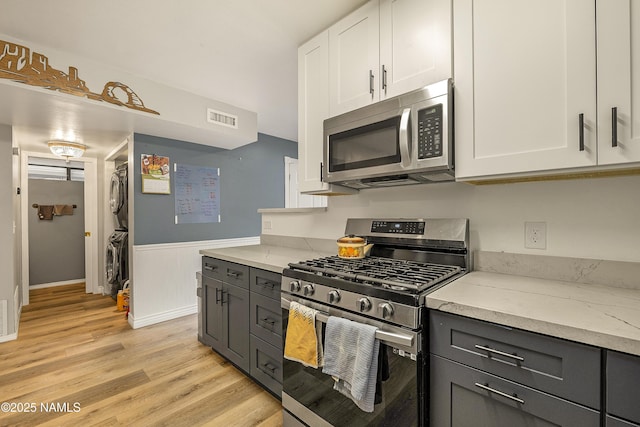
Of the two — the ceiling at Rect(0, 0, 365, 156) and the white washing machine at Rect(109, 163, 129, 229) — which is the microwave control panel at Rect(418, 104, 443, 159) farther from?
the white washing machine at Rect(109, 163, 129, 229)

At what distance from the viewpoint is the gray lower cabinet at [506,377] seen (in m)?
0.80

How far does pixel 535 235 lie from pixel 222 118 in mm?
3047

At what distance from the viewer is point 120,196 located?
12.4 ft

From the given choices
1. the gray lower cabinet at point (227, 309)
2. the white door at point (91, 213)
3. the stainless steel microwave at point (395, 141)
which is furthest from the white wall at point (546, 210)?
the white door at point (91, 213)

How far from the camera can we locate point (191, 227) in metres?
3.63

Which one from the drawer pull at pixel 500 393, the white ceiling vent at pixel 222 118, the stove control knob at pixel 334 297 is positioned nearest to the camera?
the drawer pull at pixel 500 393

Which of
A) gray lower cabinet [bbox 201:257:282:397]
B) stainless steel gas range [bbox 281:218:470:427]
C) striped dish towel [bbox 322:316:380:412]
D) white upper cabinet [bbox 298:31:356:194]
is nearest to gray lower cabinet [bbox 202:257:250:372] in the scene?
gray lower cabinet [bbox 201:257:282:397]

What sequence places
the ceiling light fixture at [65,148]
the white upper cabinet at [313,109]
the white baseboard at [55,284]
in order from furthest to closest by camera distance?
the white baseboard at [55,284] < the ceiling light fixture at [65,148] < the white upper cabinet at [313,109]

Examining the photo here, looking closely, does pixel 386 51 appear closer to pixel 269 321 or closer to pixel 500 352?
pixel 500 352

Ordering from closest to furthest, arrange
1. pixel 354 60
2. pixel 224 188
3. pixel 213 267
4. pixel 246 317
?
pixel 354 60, pixel 246 317, pixel 213 267, pixel 224 188

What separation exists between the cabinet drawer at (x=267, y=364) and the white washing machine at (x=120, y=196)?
2975 mm

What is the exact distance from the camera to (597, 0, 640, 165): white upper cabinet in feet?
3.15

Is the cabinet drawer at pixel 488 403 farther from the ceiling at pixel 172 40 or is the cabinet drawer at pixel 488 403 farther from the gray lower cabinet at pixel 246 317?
the ceiling at pixel 172 40

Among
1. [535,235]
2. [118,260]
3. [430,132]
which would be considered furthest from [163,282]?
[535,235]
